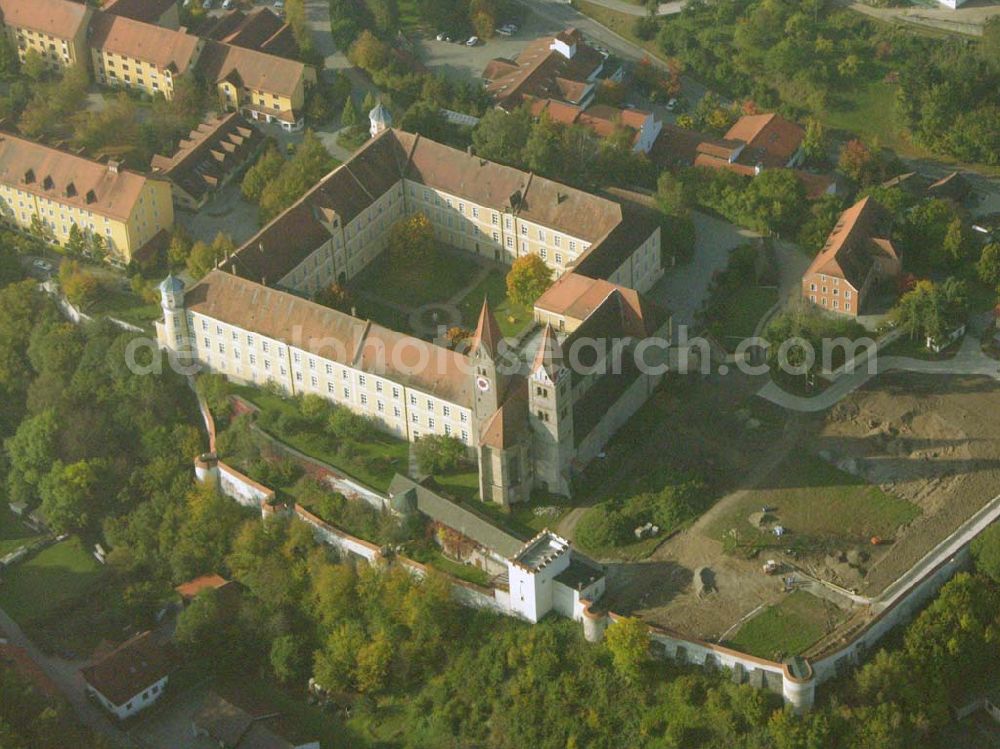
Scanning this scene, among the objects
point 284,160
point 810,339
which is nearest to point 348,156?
point 284,160

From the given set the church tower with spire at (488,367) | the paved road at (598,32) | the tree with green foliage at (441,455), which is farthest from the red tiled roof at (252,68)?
the church tower with spire at (488,367)

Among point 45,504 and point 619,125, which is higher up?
point 619,125

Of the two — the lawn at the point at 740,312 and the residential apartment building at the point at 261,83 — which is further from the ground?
the residential apartment building at the point at 261,83

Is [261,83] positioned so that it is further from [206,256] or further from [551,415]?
[551,415]

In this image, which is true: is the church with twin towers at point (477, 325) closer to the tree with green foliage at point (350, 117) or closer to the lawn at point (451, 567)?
the lawn at point (451, 567)

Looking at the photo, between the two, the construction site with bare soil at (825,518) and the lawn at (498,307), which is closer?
the construction site with bare soil at (825,518)

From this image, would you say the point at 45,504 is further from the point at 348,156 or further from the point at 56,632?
the point at 348,156

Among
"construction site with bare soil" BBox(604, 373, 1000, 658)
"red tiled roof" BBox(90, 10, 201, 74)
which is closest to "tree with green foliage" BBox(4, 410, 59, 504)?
"red tiled roof" BBox(90, 10, 201, 74)
